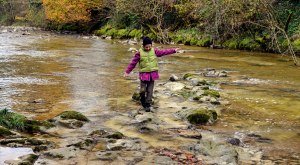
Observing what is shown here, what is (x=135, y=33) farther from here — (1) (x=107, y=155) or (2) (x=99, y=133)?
(1) (x=107, y=155)

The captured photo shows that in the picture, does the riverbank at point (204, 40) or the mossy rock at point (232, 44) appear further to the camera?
the mossy rock at point (232, 44)

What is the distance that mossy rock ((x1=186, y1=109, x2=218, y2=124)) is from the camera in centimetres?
866

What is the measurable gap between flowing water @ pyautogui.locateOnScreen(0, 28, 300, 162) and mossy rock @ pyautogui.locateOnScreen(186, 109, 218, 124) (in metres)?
0.23

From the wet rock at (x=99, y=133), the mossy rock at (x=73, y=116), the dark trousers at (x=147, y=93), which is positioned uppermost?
the dark trousers at (x=147, y=93)

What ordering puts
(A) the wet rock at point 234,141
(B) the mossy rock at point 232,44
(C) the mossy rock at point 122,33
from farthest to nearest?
(C) the mossy rock at point 122,33, (B) the mossy rock at point 232,44, (A) the wet rock at point 234,141

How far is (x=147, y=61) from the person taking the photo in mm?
9562

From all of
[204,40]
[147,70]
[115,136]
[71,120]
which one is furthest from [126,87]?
[204,40]

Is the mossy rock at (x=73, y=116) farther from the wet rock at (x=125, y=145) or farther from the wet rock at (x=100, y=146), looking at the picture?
the wet rock at (x=125, y=145)

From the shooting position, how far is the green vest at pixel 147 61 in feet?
31.4

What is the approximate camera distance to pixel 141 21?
118 feet

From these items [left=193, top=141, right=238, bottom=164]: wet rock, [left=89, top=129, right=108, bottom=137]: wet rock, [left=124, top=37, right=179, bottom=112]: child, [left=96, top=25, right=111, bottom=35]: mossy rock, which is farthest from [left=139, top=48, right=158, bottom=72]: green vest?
[left=96, top=25, right=111, bottom=35]: mossy rock

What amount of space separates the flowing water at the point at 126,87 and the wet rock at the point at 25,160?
3.00 m

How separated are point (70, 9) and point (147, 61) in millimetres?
37201

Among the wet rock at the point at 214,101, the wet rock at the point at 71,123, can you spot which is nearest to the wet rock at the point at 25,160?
the wet rock at the point at 71,123
